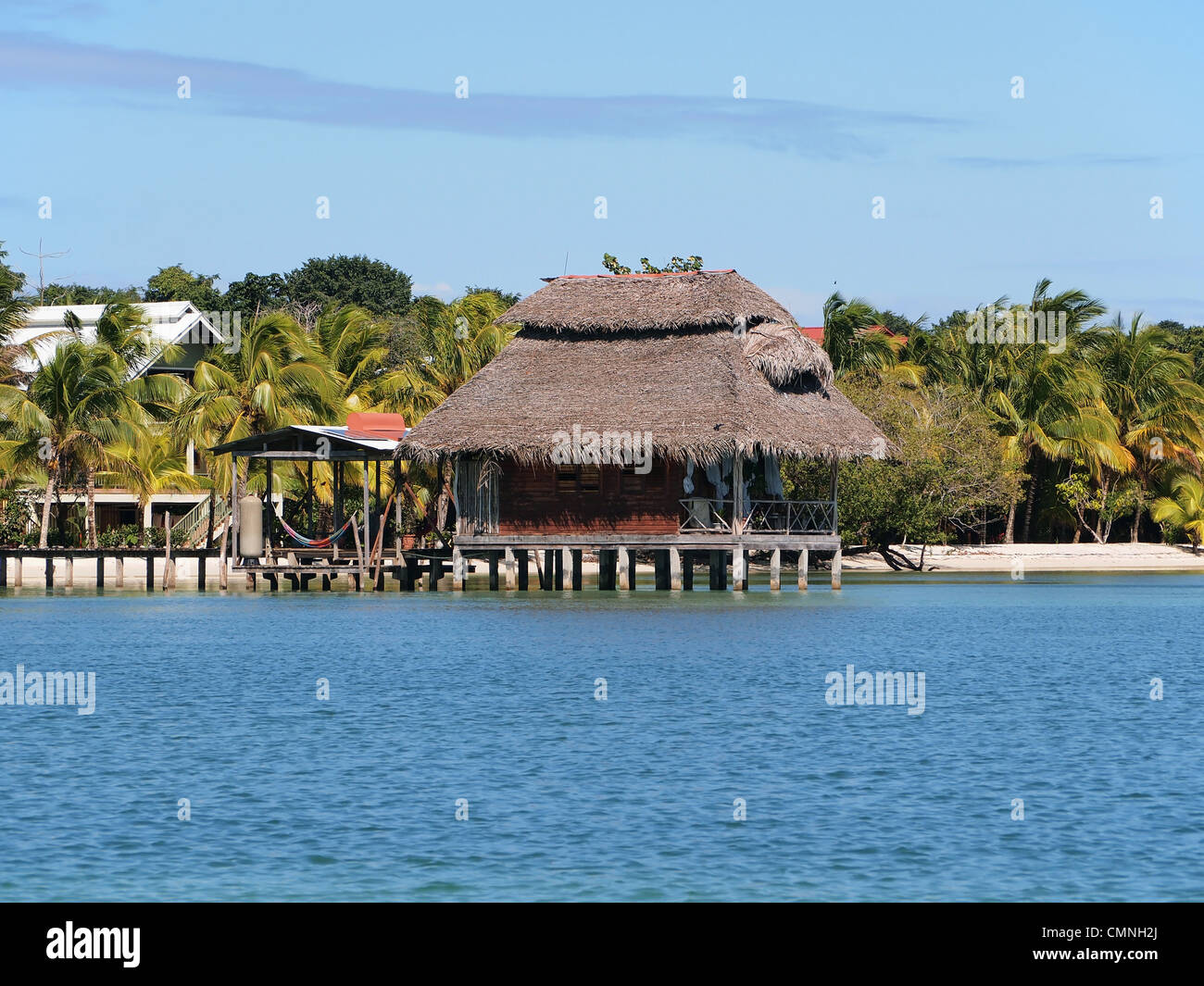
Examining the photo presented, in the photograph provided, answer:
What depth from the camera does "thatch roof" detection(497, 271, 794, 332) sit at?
136 ft

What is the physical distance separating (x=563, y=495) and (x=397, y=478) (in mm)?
4198

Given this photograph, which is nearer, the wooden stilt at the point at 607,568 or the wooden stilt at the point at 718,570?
the wooden stilt at the point at 718,570

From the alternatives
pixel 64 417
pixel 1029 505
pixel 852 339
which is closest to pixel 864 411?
pixel 852 339

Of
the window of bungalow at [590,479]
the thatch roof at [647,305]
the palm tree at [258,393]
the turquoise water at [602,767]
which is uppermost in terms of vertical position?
the thatch roof at [647,305]

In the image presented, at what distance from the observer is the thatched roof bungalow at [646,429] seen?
37500mm

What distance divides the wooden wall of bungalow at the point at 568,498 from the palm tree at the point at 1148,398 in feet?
70.9

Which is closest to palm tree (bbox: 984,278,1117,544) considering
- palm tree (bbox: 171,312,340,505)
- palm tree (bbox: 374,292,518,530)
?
palm tree (bbox: 374,292,518,530)

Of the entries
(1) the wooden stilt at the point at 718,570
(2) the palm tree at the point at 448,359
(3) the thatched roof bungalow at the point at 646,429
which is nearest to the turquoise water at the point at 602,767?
(3) the thatched roof bungalow at the point at 646,429

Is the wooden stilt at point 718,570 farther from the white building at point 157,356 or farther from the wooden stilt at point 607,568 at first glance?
the white building at point 157,356

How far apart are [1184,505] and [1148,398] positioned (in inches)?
145

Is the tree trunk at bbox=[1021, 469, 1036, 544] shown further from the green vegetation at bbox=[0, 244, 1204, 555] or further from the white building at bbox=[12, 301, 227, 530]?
the white building at bbox=[12, 301, 227, 530]

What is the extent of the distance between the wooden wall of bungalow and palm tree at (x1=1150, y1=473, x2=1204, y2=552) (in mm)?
22415

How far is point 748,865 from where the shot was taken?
39.7 feet

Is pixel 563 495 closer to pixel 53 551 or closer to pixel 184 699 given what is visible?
pixel 53 551
